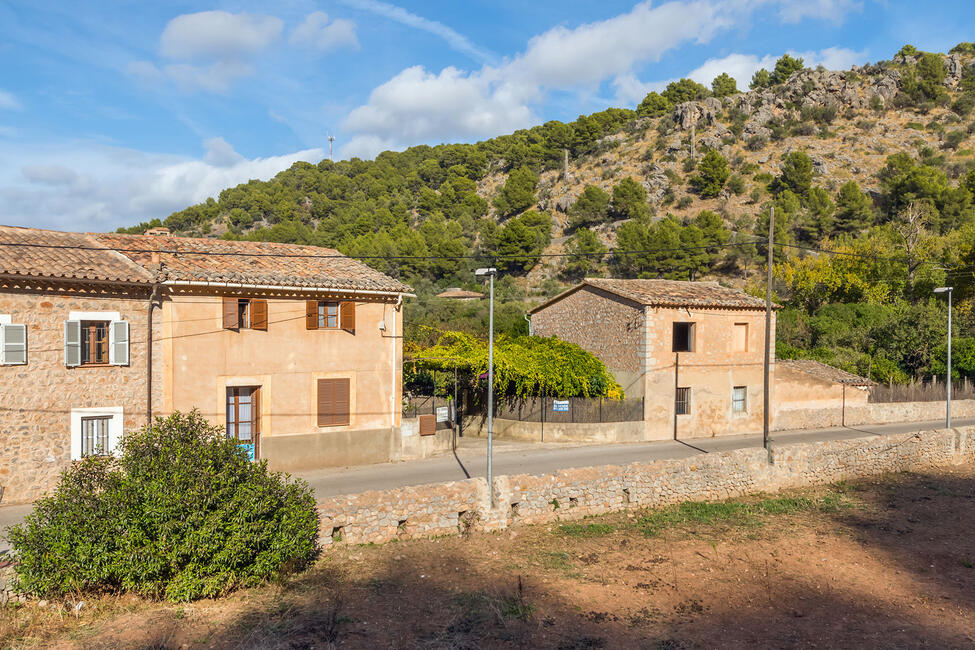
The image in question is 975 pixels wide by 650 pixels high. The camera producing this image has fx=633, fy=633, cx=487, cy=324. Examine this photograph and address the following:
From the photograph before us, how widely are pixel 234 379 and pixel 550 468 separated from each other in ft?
34.5

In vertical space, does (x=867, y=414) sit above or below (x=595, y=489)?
below

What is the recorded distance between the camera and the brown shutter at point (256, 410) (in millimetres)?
20047

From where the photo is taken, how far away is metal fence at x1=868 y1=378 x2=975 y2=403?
33.9 meters

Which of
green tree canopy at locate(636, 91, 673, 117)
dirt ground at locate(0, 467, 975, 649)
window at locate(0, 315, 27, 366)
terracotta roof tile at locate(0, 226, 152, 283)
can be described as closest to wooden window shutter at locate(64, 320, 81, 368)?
window at locate(0, 315, 27, 366)

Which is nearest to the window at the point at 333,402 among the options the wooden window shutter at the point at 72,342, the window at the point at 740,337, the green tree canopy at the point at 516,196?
the wooden window shutter at the point at 72,342

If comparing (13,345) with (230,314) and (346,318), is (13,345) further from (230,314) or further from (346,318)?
(346,318)

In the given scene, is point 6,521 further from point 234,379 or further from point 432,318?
point 432,318

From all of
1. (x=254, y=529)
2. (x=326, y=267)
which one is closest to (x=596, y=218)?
(x=326, y=267)

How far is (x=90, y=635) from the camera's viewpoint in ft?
32.7

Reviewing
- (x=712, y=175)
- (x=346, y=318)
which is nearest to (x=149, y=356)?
(x=346, y=318)

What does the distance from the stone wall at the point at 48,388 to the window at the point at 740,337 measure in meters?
24.3

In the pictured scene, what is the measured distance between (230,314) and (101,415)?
14.4 ft

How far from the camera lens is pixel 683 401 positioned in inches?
1117

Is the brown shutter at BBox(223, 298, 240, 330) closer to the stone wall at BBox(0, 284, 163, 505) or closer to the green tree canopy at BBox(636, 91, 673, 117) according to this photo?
the stone wall at BBox(0, 284, 163, 505)
